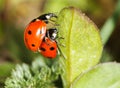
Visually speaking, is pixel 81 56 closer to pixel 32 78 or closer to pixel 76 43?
pixel 76 43

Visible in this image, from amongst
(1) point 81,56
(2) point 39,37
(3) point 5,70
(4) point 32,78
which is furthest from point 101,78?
(3) point 5,70

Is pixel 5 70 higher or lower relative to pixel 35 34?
lower

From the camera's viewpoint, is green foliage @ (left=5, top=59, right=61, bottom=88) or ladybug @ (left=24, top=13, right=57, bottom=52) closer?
green foliage @ (left=5, top=59, right=61, bottom=88)

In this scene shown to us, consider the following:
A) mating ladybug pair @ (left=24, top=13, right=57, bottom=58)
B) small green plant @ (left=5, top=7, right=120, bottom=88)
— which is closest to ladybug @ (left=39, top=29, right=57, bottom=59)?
mating ladybug pair @ (left=24, top=13, right=57, bottom=58)

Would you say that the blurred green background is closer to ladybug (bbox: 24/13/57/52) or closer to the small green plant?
ladybug (bbox: 24/13/57/52)

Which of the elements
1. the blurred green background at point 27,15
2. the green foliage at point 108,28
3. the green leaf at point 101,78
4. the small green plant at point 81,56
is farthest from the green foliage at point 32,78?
the blurred green background at point 27,15

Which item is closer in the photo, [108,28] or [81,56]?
[81,56]

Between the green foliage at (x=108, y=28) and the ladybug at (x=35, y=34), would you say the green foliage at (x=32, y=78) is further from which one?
the green foliage at (x=108, y=28)
